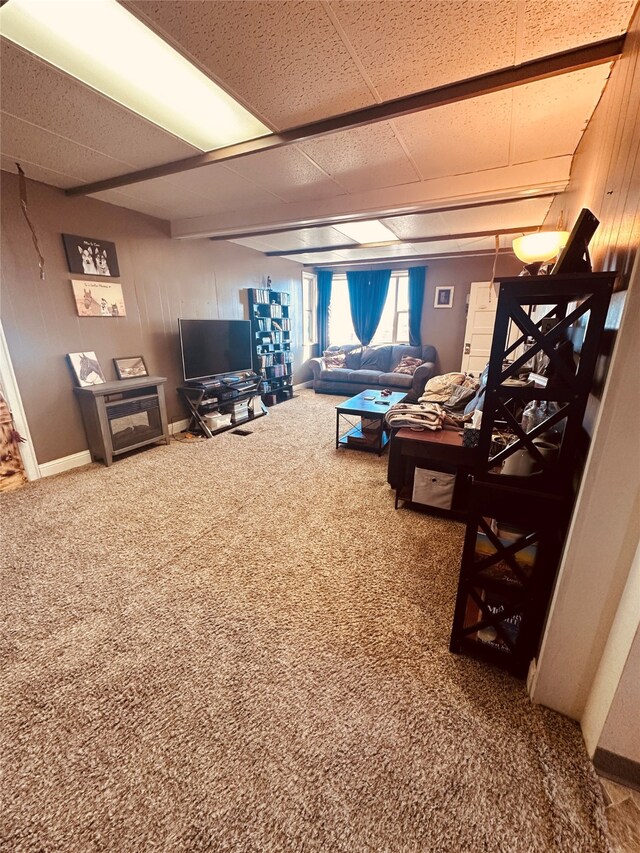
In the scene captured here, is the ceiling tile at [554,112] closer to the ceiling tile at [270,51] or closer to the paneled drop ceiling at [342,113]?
the paneled drop ceiling at [342,113]

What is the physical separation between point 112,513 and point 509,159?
373cm

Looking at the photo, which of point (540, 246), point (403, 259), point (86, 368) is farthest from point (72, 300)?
point (403, 259)

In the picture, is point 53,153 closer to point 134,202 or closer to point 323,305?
point 134,202

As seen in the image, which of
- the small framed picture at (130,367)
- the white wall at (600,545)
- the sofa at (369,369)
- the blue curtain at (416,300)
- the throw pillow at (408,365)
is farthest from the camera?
the blue curtain at (416,300)

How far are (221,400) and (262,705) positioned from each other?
355 cm

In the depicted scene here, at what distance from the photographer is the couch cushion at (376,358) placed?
6277 mm

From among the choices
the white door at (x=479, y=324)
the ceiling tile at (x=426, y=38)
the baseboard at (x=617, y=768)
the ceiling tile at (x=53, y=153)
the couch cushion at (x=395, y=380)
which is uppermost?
the ceiling tile at (x=53, y=153)

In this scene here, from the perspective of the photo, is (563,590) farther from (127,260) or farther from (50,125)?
(127,260)

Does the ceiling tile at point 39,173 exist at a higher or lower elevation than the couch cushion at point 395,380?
higher

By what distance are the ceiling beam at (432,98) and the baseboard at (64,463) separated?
263 centimetres

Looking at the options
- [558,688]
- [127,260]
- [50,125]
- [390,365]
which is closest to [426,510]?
[558,688]

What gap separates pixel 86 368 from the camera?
10.4 feet

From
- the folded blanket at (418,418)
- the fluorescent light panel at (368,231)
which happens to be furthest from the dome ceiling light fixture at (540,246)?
the fluorescent light panel at (368,231)

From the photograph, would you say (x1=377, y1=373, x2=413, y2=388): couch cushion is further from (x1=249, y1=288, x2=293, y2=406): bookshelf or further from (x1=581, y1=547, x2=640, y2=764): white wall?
(x1=581, y1=547, x2=640, y2=764): white wall
